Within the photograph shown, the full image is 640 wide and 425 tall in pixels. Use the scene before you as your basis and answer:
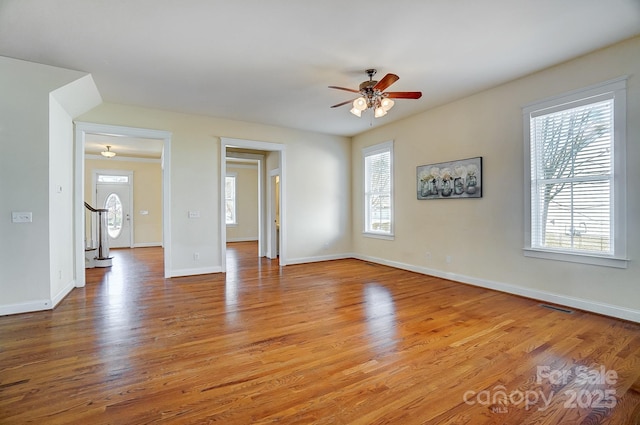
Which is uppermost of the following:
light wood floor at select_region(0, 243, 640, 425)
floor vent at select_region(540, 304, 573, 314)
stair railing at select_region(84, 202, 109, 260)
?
stair railing at select_region(84, 202, 109, 260)

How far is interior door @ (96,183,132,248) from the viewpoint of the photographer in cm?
880

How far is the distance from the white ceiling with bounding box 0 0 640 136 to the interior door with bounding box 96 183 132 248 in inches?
221

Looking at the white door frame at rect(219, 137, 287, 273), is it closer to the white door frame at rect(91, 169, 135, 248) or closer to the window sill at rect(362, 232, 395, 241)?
the window sill at rect(362, 232, 395, 241)

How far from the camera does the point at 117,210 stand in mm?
8961

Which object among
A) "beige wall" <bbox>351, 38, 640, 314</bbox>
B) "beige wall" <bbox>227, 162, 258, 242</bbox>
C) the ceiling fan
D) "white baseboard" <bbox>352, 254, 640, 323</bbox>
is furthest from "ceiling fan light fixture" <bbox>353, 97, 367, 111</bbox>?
"beige wall" <bbox>227, 162, 258, 242</bbox>

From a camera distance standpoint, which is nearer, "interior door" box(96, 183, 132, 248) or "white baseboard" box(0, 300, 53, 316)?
"white baseboard" box(0, 300, 53, 316)

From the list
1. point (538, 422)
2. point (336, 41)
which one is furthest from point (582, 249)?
point (336, 41)

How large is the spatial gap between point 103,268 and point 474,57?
294 inches

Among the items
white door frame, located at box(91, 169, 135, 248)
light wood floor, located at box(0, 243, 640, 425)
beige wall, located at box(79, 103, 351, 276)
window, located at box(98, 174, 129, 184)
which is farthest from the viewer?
window, located at box(98, 174, 129, 184)

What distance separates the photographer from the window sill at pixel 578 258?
3.13m

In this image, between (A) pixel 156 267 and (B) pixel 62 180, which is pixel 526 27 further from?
(A) pixel 156 267

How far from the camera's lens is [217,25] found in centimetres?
277

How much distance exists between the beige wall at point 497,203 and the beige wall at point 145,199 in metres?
7.30

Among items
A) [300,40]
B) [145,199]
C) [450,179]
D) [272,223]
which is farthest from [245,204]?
[300,40]
